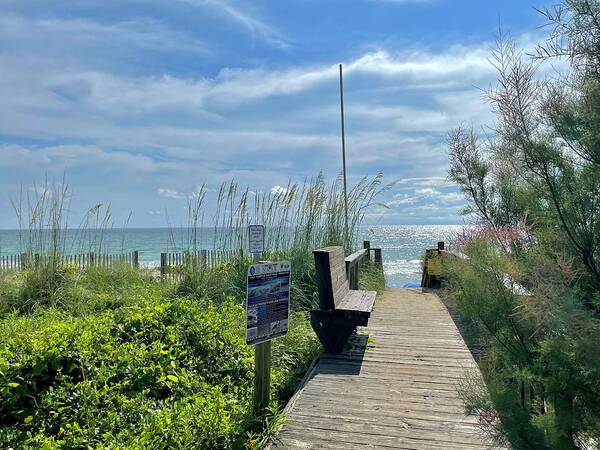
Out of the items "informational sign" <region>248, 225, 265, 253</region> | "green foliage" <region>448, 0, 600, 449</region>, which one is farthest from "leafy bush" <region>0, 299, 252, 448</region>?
"green foliage" <region>448, 0, 600, 449</region>

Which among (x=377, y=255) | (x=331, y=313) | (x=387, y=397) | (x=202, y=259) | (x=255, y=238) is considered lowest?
(x=387, y=397)

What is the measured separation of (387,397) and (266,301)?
1245 millimetres

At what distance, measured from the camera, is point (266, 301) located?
3148mm

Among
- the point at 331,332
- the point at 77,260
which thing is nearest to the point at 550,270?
the point at 331,332

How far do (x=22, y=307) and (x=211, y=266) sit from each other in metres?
2.58

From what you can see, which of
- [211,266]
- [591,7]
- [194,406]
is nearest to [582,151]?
[591,7]

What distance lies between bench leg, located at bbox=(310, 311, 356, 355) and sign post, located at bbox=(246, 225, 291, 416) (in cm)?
133

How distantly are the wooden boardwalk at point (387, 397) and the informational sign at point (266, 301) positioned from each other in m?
0.61

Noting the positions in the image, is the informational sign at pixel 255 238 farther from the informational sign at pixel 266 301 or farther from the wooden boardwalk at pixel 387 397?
the wooden boardwalk at pixel 387 397

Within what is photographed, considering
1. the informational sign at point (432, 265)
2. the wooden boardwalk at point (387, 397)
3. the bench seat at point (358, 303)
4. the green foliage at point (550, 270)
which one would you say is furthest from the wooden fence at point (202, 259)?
the green foliage at point (550, 270)

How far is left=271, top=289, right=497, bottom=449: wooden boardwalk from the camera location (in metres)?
2.88

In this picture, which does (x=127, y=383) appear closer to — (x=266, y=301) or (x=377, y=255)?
(x=266, y=301)

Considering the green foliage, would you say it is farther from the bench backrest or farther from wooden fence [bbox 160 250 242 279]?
wooden fence [bbox 160 250 242 279]

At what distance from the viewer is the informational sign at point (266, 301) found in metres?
3.00
